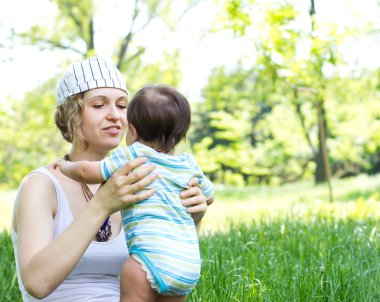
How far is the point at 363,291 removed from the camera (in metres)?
2.45

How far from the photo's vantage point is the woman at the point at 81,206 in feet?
5.27

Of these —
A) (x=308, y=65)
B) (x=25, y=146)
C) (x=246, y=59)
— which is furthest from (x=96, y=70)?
(x=25, y=146)

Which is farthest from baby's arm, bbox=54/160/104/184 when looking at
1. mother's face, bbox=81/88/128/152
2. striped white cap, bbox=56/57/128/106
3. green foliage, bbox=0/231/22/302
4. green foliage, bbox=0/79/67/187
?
green foliage, bbox=0/79/67/187

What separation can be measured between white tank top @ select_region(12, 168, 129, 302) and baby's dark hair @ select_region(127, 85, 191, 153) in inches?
14.9

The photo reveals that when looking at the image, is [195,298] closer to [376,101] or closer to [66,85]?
[66,85]

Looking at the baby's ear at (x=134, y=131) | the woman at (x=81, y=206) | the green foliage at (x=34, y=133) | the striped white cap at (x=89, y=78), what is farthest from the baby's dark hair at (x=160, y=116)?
the green foliage at (x=34, y=133)

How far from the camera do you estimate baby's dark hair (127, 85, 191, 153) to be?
1.78m

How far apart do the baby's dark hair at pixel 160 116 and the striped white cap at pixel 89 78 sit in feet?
0.88

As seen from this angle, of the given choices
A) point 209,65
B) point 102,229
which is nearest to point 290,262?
point 102,229

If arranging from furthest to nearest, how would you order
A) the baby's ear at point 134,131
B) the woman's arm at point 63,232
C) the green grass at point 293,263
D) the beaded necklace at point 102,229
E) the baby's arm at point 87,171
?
the green grass at point 293,263 < the beaded necklace at point 102,229 < the baby's ear at point 134,131 < the baby's arm at point 87,171 < the woman's arm at point 63,232

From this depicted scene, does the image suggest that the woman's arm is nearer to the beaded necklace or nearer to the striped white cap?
the beaded necklace

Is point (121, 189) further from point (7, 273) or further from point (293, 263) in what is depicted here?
point (7, 273)

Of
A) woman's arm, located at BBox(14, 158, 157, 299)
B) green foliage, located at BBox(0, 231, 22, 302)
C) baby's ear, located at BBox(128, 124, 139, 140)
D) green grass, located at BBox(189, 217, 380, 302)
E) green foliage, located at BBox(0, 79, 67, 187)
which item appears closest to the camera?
woman's arm, located at BBox(14, 158, 157, 299)

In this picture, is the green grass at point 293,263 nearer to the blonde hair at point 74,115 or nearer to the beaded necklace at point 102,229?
the beaded necklace at point 102,229
